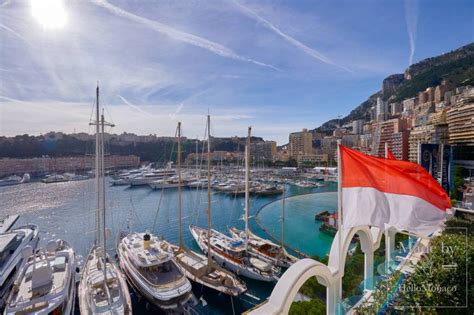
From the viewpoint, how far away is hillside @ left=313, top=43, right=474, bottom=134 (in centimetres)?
6962

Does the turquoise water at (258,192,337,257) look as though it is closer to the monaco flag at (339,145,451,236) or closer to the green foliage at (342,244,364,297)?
the green foliage at (342,244,364,297)

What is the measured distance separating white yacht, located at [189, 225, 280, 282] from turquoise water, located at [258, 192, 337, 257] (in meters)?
4.86

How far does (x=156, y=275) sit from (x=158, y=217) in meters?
15.8

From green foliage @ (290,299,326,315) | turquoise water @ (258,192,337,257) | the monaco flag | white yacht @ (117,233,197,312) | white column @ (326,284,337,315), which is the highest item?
the monaco flag

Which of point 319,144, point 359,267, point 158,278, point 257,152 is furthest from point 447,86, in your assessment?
point 158,278

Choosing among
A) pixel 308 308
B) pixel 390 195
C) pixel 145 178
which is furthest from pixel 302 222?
pixel 145 178

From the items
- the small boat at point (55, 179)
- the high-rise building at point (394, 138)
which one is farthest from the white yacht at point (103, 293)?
the high-rise building at point (394, 138)

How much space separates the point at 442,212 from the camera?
367 cm

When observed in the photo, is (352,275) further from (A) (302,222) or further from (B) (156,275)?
(A) (302,222)

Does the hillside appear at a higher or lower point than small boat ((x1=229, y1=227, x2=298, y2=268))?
higher

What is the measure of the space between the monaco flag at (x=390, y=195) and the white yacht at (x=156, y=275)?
7884mm

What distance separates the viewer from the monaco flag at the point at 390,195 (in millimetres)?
3682

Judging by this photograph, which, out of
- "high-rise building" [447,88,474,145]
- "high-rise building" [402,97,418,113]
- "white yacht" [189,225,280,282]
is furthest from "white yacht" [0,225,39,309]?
"high-rise building" [402,97,418,113]

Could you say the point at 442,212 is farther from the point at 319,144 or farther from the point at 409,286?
the point at 319,144
